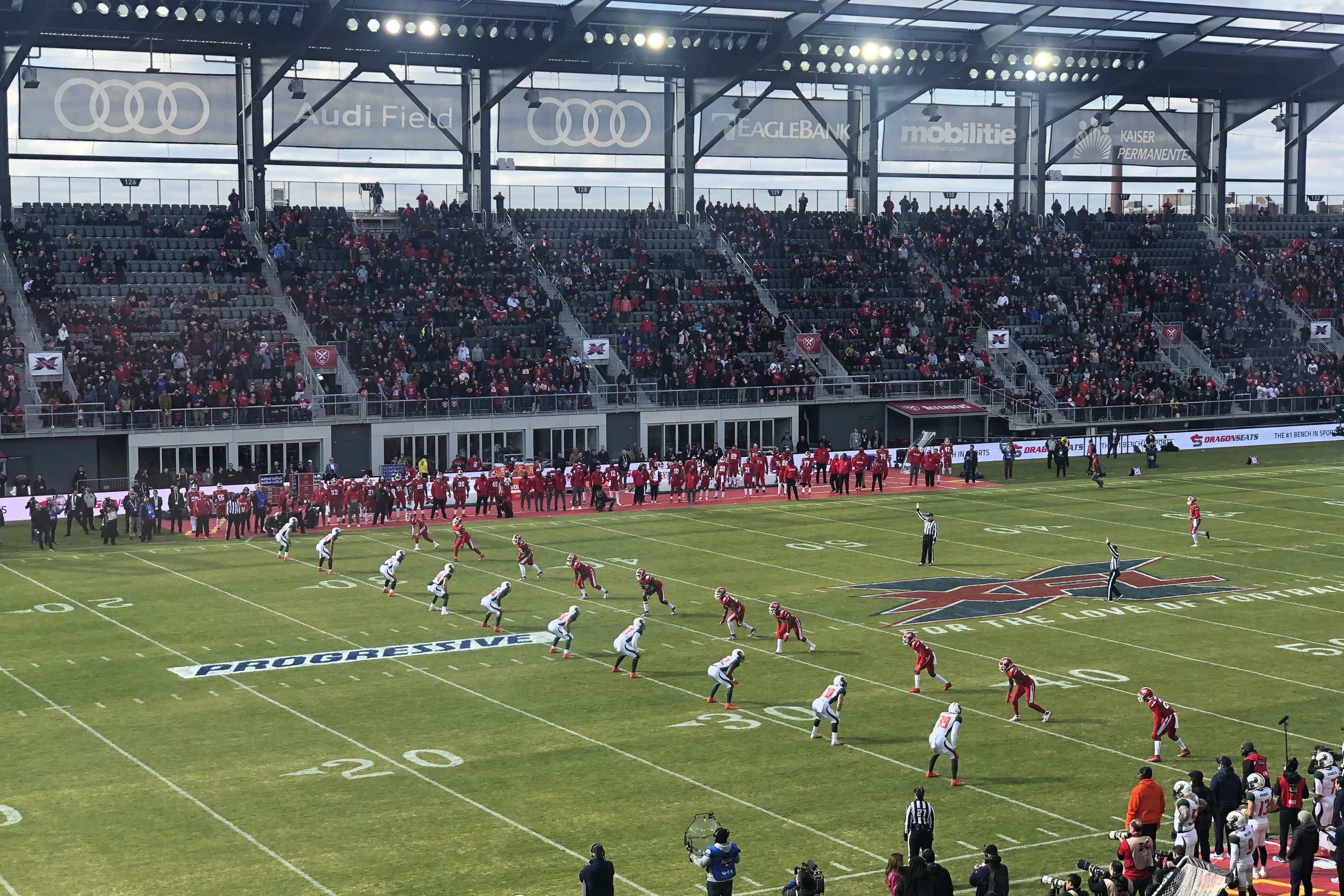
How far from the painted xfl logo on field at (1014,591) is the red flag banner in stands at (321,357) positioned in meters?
23.1

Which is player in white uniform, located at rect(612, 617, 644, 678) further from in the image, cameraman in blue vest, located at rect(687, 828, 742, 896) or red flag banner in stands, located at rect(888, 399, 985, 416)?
red flag banner in stands, located at rect(888, 399, 985, 416)

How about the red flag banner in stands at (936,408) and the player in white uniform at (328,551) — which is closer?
the player in white uniform at (328,551)

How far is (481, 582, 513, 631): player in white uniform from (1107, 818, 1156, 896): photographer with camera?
1533 centimetres

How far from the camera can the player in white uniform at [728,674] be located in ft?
77.6

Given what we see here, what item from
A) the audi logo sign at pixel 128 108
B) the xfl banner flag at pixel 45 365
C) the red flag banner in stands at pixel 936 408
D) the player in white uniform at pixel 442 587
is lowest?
the player in white uniform at pixel 442 587

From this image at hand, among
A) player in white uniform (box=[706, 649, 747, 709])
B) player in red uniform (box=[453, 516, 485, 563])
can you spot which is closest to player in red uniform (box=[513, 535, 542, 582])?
player in red uniform (box=[453, 516, 485, 563])

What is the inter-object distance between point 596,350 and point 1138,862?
136ft

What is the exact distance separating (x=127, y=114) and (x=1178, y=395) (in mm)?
41414

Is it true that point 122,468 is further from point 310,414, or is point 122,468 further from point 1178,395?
point 1178,395

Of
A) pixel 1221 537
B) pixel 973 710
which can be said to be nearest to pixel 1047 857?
pixel 973 710

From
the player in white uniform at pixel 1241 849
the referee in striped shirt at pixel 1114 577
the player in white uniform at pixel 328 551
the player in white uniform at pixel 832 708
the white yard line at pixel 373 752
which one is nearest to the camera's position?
the player in white uniform at pixel 1241 849

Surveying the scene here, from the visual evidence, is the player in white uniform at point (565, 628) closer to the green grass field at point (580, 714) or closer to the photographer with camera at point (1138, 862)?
the green grass field at point (580, 714)

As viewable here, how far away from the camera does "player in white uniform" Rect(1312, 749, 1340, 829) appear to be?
54.8 ft

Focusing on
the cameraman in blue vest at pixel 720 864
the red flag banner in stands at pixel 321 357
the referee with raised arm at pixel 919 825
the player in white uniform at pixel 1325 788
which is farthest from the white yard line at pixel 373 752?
the red flag banner in stands at pixel 321 357
